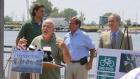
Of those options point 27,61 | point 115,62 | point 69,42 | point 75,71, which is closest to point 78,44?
point 69,42

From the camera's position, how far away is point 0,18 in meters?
7.34

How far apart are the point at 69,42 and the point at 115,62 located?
4.11 ft

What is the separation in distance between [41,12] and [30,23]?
252 millimetres


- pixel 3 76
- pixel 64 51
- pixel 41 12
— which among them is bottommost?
pixel 3 76

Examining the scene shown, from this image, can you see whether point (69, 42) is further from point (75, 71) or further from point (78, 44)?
point (75, 71)

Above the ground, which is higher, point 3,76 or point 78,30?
point 78,30

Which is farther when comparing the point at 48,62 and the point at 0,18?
the point at 0,18

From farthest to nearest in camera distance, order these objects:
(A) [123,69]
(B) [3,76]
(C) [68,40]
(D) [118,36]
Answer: (B) [3,76]
(C) [68,40]
(D) [118,36]
(A) [123,69]

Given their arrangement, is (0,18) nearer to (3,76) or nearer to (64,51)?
(3,76)

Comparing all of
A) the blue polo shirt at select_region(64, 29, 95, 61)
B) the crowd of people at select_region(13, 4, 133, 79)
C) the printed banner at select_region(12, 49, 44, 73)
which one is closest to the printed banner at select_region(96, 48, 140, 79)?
the crowd of people at select_region(13, 4, 133, 79)

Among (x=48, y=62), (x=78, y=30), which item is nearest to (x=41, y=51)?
(x=48, y=62)

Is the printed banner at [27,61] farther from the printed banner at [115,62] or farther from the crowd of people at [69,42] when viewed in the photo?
the printed banner at [115,62]

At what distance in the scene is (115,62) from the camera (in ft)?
17.8

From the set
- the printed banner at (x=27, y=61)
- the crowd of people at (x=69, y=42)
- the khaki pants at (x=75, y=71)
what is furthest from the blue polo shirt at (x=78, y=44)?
the printed banner at (x=27, y=61)
